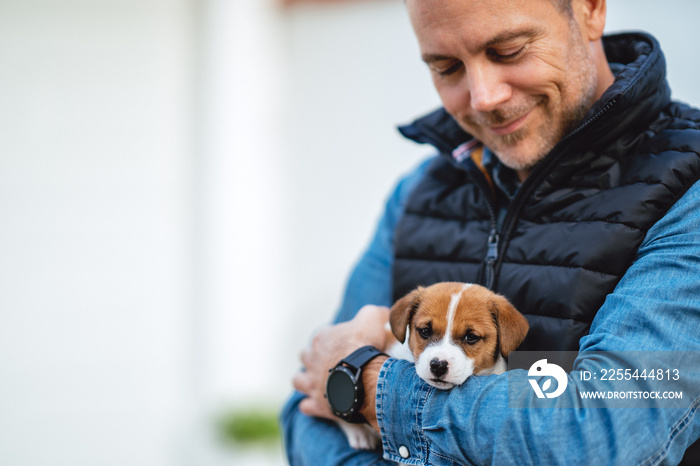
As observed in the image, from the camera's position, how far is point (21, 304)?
5.66 m

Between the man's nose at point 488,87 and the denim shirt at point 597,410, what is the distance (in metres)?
0.65

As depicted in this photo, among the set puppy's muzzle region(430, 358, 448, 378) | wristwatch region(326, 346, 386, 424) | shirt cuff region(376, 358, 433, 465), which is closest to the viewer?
shirt cuff region(376, 358, 433, 465)

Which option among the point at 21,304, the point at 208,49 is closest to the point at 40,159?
the point at 21,304

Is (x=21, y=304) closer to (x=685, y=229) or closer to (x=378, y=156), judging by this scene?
(x=378, y=156)

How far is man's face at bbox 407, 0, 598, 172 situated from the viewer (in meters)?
1.97

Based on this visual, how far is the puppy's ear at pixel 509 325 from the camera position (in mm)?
1896

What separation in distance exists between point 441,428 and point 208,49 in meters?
5.97

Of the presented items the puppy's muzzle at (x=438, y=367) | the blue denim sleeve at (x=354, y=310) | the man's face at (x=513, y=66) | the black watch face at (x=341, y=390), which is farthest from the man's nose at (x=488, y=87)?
the black watch face at (x=341, y=390)

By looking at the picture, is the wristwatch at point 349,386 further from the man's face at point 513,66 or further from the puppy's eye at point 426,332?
the man's face at point 513,66

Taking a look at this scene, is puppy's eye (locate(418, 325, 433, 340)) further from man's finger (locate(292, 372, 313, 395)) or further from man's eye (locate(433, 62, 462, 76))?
man's eye (locate(433, 62, 462, 76))

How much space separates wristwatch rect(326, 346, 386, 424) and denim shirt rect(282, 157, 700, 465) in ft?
0.38

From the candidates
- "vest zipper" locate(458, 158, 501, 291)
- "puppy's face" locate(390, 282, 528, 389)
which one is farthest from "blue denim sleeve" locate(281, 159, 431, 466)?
"vest zipper" locate(458, 158, 501, 291)

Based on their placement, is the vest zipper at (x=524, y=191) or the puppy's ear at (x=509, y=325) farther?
the vest zipper at (x=524, y=191)

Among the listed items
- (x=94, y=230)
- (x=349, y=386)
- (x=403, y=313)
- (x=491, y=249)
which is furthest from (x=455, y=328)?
(x=94, y=230)
